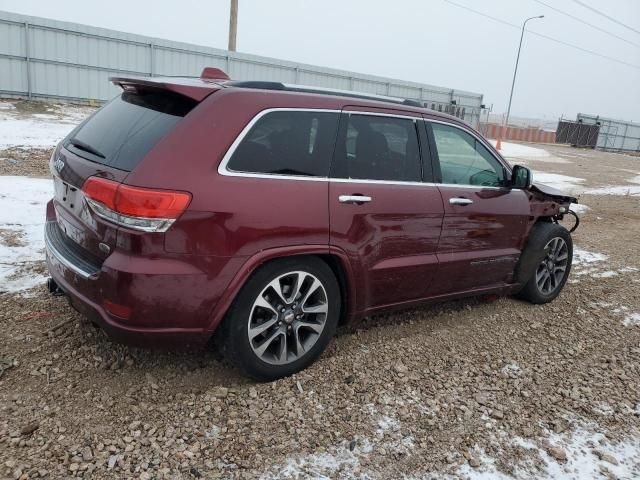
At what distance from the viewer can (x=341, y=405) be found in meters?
3.11

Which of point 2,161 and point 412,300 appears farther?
point 2,161

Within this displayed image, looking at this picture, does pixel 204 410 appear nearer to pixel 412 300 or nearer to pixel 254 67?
pixel 412 300

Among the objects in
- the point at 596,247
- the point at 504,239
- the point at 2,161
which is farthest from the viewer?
the point at 2,161

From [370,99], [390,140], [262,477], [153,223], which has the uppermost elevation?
[370,99]

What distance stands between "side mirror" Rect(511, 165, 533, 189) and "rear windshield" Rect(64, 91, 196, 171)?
9.06 feet

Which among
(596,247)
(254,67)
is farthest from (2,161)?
(254,67)

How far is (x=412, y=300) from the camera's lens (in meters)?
3.89

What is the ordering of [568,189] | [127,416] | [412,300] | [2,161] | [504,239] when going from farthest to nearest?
[568,189] → [2,161] → [504,239] → [412,300] → [127,416]

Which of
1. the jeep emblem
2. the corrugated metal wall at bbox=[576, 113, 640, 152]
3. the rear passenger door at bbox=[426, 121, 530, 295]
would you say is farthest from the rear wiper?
the corrugated metal wall at bbox=[576, 113, 640, 152]

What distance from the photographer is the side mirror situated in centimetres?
438

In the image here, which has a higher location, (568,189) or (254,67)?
(254,67)

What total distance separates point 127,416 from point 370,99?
2498 millimetres

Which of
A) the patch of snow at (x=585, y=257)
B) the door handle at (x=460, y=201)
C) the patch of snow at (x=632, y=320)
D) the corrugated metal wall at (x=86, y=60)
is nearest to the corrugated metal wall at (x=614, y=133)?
the corrugated metal wall at (x=86, y=60)

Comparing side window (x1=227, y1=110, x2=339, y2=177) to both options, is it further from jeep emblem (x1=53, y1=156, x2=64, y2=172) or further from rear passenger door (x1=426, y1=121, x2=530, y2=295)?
jeep emblem (x1=53, y1=156, x2=64, y2=172)
